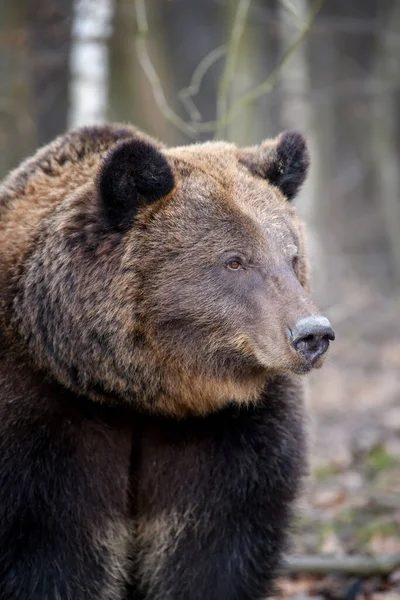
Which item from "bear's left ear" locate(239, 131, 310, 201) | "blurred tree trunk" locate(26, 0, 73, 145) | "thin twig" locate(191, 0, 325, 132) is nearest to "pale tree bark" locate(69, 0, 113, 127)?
"blurred tree trunk" locate(26, 0, 73, 145)

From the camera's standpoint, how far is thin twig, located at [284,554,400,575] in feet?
22.1

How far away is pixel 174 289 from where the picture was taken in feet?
16.6

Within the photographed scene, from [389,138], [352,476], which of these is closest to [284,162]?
[352,476]

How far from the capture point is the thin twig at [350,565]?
22.1 feet

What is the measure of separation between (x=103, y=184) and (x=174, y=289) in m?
0.69

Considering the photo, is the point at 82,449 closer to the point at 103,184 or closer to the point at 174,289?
the point at 174,289

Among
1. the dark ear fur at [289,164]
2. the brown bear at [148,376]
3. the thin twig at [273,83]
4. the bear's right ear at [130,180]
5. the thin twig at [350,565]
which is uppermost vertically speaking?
the thin twig at [273,83]

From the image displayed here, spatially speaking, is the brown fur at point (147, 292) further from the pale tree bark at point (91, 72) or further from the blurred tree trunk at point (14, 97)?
the pale tree bark at point (91, 72)

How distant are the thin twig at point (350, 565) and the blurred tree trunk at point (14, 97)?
20.8 ft

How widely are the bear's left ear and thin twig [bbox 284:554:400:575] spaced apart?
2.80 m

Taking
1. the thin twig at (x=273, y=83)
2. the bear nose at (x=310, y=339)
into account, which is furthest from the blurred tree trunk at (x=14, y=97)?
the bear nose at (x=310, y=339)

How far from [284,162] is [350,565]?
10.2 ft

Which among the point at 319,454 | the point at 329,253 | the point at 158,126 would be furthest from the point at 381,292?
the point at 319,454

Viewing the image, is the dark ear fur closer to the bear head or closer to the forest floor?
the bear head
